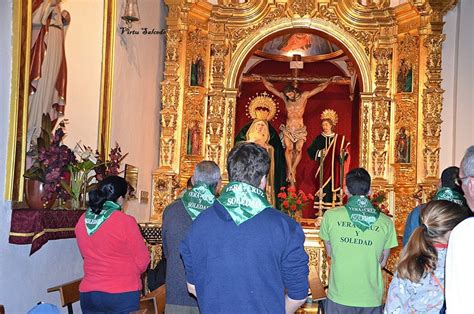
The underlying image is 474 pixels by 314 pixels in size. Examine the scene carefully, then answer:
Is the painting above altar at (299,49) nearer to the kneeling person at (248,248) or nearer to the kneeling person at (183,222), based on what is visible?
the kneeling person at (183,222)

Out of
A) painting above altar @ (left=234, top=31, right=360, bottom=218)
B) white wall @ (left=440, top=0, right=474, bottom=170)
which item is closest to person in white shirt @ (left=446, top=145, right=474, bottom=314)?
white wall @ (left=440, top=0, right=474, bottom=170)

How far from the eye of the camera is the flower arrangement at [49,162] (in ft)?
20.6

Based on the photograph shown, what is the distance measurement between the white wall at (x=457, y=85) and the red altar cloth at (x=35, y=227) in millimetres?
6836

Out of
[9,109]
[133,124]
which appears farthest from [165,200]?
[9,109]

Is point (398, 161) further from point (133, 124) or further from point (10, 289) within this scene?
point (10, 289)

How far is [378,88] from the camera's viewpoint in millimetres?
12055

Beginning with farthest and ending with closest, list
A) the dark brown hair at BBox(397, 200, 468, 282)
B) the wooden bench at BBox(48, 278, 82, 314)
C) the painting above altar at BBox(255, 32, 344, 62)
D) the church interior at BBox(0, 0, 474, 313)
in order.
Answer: the painting above altar at BBox(255, 32, 344, 62) → the church interior at BBox(0, 0, 474, 313) → the wooden bench at BBox(48, 278, 82, 314) → the dark brown hair at BBox(397, 200, 468, 282)

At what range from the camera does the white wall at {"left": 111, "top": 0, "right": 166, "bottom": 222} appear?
983 centimetres

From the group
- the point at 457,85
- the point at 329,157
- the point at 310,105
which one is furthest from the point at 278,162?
the point at 457,85

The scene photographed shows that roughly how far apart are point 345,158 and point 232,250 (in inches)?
401

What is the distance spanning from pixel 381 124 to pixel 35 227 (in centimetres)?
735

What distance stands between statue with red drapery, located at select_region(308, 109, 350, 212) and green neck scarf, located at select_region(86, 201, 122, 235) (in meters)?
8.56

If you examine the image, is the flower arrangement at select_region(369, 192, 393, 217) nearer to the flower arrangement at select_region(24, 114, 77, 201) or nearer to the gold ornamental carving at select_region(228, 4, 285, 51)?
the gold ornamental carving at select_region(228, 4, 285, 51)

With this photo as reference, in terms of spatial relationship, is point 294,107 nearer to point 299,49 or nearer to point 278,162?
point 278,162
